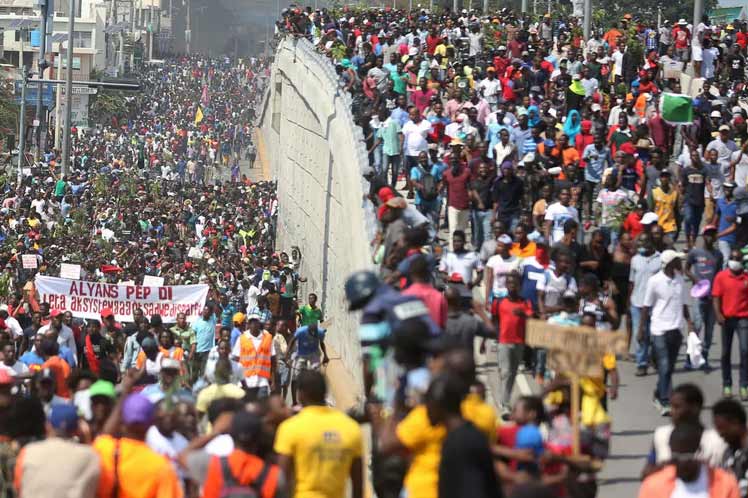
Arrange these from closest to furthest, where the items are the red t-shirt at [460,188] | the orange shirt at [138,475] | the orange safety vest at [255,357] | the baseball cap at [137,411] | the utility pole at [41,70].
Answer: the orange shirt at [138,475] < the baseball cap at [137,411] < the orange safety vest at [255,357] < the red t-shirt at [460,188] < the utility pole at [41,70]

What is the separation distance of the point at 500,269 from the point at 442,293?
280 centimetres

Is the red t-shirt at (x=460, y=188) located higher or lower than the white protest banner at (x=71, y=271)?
higher

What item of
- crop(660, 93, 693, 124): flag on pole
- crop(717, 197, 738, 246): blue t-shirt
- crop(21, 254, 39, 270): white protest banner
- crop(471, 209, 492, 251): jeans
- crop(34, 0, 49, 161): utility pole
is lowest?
crop(21, 254, 39, 270): white protest banner

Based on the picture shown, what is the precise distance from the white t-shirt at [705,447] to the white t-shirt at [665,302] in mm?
5242

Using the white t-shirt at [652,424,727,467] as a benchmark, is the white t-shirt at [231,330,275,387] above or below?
below

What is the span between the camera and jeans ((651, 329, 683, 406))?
14.7m

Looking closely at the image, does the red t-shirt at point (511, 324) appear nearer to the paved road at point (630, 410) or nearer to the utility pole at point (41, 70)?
the paved road at point (630, 410)

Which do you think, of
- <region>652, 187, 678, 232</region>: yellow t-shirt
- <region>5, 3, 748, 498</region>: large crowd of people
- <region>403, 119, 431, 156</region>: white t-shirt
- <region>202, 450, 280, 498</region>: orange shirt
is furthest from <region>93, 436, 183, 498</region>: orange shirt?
<region>403, 119, 431, 156</region>: white t-shirt

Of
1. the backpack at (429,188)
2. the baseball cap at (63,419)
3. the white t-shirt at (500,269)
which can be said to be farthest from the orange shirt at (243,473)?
the backpack at (429,188)

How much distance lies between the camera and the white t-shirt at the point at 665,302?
14812mm

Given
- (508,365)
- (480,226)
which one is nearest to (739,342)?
(508,365)

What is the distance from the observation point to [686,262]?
1672cm

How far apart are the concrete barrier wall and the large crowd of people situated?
23.9 inches

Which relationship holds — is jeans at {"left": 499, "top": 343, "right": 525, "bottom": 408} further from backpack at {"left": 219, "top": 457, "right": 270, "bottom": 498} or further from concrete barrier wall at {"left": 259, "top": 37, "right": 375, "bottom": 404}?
backpack at {"left": 219, "top": 457, "right": 270, "bottom": 498}
